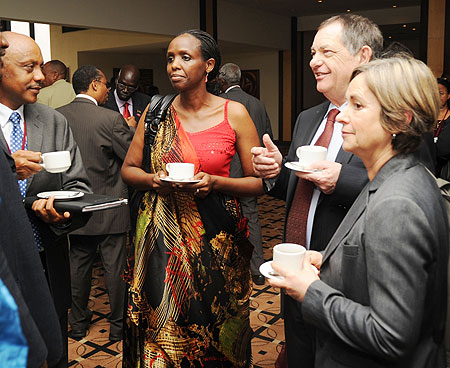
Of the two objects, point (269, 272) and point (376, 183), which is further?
point (269, 272)

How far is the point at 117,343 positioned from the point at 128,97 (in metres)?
2.62

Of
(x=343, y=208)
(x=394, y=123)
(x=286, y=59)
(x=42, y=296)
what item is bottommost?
(x=42, y=296)

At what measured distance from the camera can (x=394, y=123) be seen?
4.06 feet

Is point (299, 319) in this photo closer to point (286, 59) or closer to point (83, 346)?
point (83, 346)

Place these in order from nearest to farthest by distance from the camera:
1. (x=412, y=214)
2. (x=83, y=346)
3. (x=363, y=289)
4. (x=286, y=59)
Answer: (x=412, y=214) → (x=363, y=289) → (x=83, y=346) → (x=286, y=59)

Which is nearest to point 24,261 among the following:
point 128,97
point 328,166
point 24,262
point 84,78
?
point 24,262

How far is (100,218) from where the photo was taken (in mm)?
3521

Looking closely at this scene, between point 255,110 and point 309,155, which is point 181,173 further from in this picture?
point 255,110

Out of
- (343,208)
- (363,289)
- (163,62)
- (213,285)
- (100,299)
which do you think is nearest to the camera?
(363,289)

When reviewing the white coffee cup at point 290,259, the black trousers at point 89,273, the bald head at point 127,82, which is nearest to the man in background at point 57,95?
the bald head at point 127,82

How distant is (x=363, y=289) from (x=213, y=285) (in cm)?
121

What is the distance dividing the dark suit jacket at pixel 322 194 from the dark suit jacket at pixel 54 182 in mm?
917

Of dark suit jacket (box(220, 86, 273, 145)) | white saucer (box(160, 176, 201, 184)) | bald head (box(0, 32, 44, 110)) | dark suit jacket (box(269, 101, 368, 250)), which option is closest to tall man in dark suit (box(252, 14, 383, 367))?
dark suit jacket (box(269, 101, 368, 250))

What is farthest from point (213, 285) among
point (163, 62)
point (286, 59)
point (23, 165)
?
point (163, 62)
